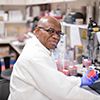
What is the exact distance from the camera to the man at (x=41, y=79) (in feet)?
4.99

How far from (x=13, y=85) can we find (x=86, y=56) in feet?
4.31

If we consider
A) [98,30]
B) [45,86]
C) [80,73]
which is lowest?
[80,73]

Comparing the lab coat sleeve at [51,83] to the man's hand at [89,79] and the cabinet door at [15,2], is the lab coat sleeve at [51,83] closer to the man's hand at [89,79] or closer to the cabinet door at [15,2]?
the man's hand at [89,79]

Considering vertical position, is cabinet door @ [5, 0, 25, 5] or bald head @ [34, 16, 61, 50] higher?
cabinet door @ [5, 0, 25, 5]

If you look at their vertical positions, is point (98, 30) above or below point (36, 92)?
above

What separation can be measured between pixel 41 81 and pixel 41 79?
13 mm

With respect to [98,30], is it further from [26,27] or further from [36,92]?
[26,27]

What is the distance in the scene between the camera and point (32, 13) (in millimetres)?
5000

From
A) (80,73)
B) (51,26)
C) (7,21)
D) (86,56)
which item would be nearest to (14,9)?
(7,21)

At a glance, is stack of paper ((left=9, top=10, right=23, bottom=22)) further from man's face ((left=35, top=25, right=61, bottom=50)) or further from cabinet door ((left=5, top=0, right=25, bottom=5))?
man's face ((left=35, top=25, right=61, bottom=50))

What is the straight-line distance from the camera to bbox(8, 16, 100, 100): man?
1.52 meters

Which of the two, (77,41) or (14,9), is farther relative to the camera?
(14,9)

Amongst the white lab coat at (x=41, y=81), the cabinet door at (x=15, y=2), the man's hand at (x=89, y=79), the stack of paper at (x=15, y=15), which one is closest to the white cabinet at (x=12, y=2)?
the cabinet door at (x=15, y=2)

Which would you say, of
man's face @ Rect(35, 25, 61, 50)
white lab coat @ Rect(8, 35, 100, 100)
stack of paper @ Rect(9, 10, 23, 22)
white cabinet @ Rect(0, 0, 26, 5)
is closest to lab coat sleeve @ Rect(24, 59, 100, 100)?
white lab coat @ Rect(8, 35, 100, 100)
